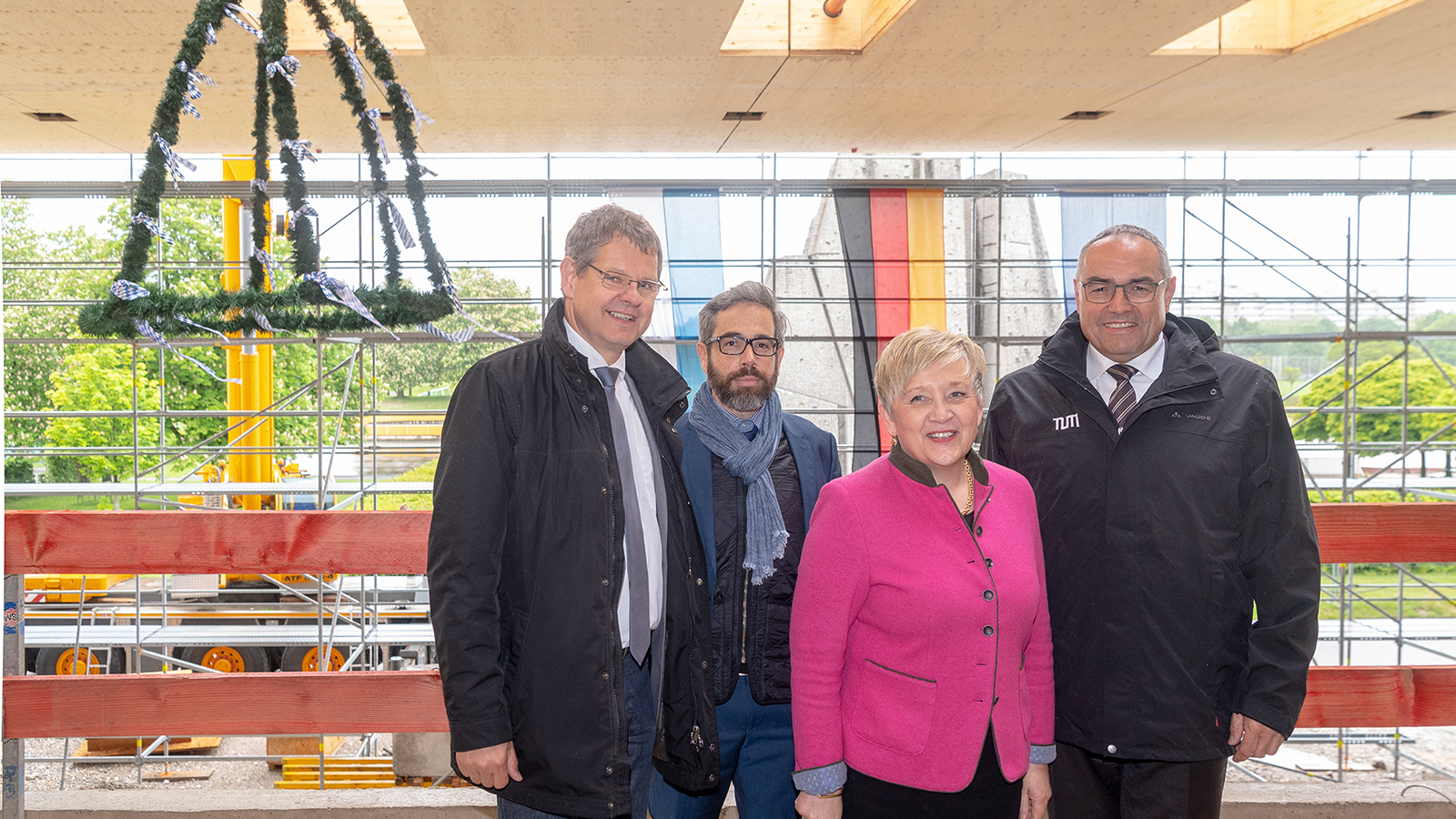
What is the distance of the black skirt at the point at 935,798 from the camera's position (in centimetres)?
162

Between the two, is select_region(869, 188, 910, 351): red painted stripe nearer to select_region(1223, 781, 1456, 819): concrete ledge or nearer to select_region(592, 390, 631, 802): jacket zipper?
select_region(1223, 781, 1456, 819): concrete ledge

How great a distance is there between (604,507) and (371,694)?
122 centimetres

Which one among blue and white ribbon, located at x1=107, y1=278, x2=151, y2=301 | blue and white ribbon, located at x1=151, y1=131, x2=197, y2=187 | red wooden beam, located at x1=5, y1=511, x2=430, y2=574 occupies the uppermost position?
blue and white ribbon, located at x1=151, y1=131, x2=197, y2=187

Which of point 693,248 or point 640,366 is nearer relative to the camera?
point 640,366

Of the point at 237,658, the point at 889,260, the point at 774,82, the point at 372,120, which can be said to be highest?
the point at 774,82

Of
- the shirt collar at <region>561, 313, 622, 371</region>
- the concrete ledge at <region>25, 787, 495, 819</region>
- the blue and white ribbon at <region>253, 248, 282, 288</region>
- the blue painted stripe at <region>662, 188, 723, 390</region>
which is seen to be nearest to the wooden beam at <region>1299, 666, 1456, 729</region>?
the shirt collar at <region>561, 313, 622, 371</region>

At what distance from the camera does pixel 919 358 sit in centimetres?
167

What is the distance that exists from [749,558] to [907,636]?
1.33 ft

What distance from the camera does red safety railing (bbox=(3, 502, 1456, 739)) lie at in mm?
2324

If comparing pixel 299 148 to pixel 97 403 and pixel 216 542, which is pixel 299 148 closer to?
pixel 216 542

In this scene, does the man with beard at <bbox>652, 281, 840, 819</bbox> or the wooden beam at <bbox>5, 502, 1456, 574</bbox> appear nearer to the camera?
the man with beard at <bbox>652, 281, 840, 819</bbox>

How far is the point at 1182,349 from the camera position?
1911mm

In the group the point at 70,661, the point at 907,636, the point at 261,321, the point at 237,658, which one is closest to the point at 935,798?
the point at 907,636

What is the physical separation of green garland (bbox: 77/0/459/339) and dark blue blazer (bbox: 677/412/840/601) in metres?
0.60
